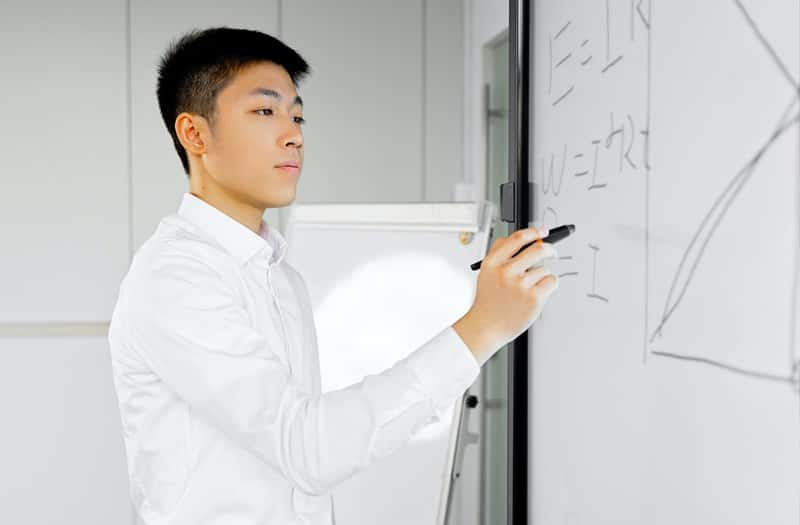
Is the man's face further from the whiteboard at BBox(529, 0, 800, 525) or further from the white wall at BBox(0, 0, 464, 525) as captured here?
the white wall at BBox(0, 0, 464, 525)

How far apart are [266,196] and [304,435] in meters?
0.35

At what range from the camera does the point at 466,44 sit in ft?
9.13

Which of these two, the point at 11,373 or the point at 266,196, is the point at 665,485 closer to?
the point at 266,196

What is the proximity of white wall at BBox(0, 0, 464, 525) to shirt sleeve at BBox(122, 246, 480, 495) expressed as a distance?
187cm

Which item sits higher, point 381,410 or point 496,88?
point 496,88

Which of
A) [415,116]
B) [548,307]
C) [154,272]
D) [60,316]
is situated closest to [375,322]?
[548,307]

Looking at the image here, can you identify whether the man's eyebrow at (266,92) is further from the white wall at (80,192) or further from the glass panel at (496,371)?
the white wall at (80,192)

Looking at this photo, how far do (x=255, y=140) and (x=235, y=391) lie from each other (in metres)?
0.35

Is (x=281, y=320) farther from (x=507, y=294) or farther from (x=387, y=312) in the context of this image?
(x=387, y=312)

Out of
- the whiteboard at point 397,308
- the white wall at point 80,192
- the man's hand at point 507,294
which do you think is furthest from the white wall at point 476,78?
the man's hand at point 507,294

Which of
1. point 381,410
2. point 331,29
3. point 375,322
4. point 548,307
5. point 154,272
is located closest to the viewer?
point 381,410

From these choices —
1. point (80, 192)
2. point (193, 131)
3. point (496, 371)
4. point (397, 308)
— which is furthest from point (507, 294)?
point (80, 192)

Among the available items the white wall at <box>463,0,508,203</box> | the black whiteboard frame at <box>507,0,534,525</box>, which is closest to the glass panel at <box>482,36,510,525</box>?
the white wall at <box>463,0,508,203</box>

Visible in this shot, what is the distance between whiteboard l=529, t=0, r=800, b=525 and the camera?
0.60m
